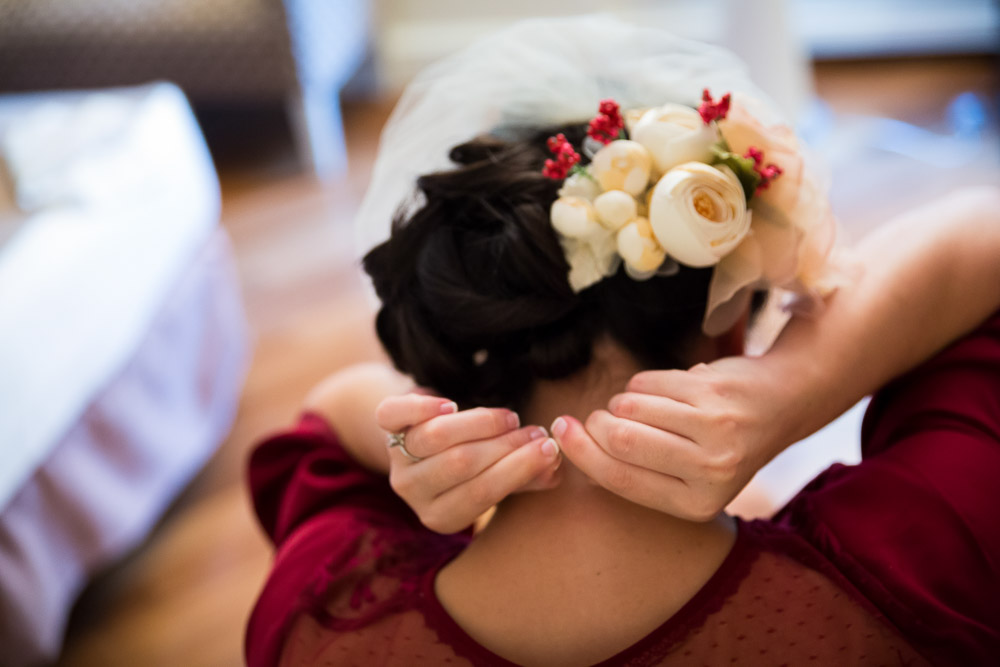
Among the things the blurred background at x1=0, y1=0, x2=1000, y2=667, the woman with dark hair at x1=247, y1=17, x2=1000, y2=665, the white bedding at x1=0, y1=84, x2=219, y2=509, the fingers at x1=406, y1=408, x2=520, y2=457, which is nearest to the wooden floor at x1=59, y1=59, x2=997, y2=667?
the blurred background at x1=0, y1=0, x2=1000, y2=667

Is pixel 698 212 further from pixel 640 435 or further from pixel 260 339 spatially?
pixel 260 339

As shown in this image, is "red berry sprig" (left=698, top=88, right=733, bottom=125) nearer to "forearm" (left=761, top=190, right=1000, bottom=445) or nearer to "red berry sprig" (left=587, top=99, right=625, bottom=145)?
"red berry sprig" (left=587, top=99, right=625, bottom=145)

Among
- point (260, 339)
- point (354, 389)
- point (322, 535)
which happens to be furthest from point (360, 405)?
point (260, 339)

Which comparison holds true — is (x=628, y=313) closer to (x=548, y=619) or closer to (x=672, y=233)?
(x=672, y=233)

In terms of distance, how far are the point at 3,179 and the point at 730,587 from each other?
1.52 metres

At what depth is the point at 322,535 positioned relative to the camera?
0.85m

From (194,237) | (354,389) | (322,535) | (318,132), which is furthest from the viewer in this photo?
(318,132)

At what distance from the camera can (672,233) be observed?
2.18ft

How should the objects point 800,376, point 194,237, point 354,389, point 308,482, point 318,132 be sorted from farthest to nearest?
1. point 318,132
2. point 194,237
3. point 354,389
4. point 308,482
5. point 800,376

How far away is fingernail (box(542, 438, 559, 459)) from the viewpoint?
67 cm

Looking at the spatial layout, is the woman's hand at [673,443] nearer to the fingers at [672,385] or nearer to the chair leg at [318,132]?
the fingers at [672,385]

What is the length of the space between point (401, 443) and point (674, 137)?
36 cm

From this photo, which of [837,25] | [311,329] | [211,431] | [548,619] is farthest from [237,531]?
[837,25]

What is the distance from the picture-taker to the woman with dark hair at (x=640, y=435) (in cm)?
66
